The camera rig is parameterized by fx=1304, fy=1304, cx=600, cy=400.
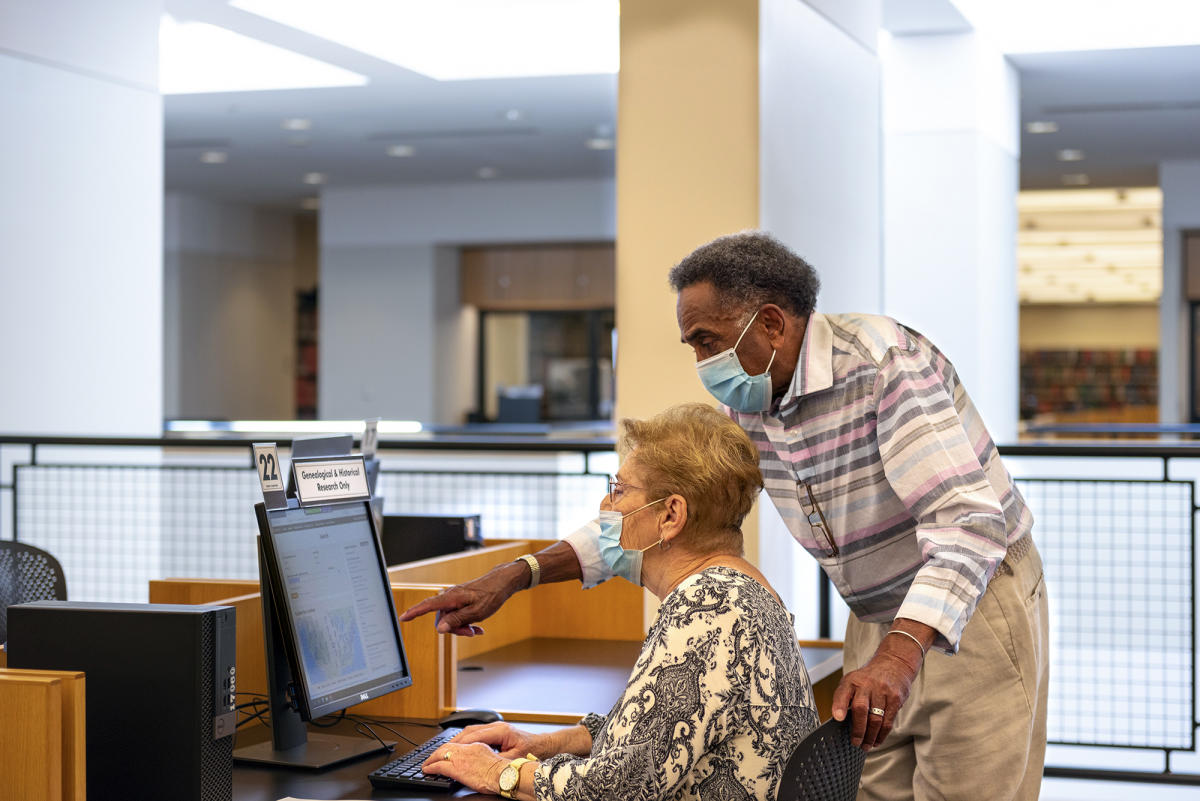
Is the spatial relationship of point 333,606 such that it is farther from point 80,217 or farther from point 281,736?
point 80,217

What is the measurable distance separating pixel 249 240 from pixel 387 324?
2605 millimetres

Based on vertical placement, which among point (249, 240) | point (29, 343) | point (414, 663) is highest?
point (249, 240)

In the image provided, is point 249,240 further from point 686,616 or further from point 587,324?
point 686,616

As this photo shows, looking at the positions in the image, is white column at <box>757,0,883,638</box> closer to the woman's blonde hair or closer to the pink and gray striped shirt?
the pink and gray striped shirt

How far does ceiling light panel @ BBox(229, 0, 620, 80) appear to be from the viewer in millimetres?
6715

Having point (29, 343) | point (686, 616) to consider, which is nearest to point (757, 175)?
point (686, 616)

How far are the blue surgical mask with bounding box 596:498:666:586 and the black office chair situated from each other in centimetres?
182

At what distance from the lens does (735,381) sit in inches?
81.9

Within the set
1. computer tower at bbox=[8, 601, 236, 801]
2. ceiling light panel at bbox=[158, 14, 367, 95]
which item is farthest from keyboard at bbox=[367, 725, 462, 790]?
ceiling light panel at bbox=[158, 14, 367, 95]

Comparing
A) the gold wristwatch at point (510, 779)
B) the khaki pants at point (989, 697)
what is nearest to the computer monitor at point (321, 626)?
the gold wristwatch at point (510, 779)

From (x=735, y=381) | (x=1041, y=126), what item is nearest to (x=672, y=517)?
(x=735, y=381)

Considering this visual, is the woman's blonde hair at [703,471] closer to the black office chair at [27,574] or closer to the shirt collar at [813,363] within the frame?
the shirt collar at [813,363]

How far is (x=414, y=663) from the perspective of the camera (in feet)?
7.39

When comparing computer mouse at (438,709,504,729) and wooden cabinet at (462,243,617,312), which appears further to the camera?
wooden cabinet at (462,243,617,312)
